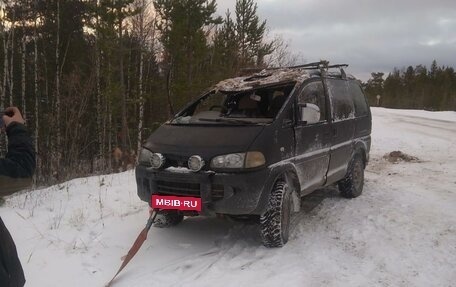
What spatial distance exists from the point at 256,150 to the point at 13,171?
2.58 m

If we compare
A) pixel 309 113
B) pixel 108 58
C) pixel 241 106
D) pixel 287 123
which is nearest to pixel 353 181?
pixel 309 113

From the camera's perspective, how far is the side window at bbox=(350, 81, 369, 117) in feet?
23.2

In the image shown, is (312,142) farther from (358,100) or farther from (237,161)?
(358,100)

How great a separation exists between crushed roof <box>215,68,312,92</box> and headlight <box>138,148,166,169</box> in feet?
4.88

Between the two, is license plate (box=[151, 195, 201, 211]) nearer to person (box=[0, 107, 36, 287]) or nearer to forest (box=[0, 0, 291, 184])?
person (box=[0, 107, 36, 287])

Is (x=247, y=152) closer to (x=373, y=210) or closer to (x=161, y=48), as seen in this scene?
(x=373, y=210)

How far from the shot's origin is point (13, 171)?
85.1 inches

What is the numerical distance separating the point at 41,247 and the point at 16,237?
Answer: 1.76ft

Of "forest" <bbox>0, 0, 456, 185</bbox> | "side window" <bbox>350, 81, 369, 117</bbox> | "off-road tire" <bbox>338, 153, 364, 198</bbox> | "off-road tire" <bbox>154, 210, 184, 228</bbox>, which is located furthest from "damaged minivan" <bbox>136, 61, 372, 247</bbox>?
"forest" <bbox>0, 0, 456, 185</bbox>

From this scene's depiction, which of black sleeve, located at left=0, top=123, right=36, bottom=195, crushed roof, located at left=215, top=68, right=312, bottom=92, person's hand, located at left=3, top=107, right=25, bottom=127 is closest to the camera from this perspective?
black sleeve, located at left=0, top=123, right=36, bottom=195

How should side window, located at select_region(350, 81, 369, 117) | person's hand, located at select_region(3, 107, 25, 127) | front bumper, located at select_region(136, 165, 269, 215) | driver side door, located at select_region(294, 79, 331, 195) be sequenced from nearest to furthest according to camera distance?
1. person's hand, located at select_region(3, 107, 25, 127)
2. front bumper, located at select_region(136, 165, 269, 215)
3. driver side door, located at select_region(294, 79, 331, 195)
4. side window, located at select_region(350, 81, 369, 117)

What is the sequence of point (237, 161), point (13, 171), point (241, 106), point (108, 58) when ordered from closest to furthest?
point (13, 171) < point (237, 161) < point (241, 106) < point (108, 58)

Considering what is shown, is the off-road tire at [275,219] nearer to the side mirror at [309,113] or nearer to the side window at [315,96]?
the side mirror at [309,113]

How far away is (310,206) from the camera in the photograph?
6.24 metres
